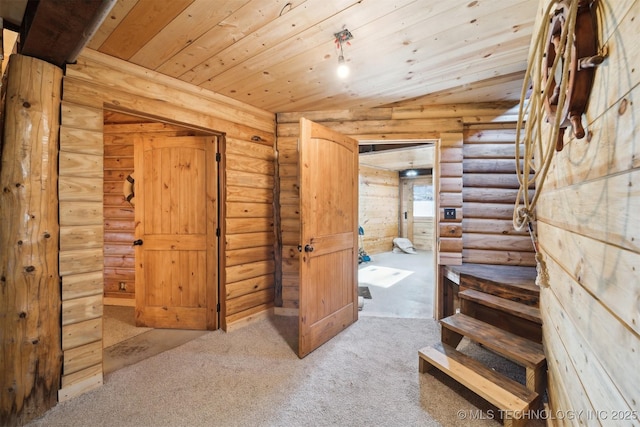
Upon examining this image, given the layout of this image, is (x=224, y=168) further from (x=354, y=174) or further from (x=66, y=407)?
(x=66, y=407)

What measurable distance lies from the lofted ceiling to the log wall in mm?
224

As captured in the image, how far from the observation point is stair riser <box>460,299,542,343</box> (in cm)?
196

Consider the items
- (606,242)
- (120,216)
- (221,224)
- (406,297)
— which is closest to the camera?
(606,242)

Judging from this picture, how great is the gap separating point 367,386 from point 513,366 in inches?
48.0

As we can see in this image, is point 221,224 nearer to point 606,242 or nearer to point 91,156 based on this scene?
point 91,156

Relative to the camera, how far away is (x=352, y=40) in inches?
70.7

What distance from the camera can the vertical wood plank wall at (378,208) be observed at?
7.14 metres

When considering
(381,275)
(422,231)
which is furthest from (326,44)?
(422,231)

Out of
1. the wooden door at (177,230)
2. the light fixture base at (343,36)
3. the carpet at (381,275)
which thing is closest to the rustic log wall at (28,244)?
the wooden door at (177,230)

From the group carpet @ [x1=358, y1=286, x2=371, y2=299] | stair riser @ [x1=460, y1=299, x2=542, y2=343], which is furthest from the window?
stair riser @ [x1=460, y1=299, x2=542, y2=343]

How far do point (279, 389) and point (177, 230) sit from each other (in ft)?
6.18

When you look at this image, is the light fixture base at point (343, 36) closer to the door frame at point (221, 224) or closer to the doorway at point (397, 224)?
the door frame at point (221, 224)

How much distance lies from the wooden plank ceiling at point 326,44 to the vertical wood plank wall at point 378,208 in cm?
460

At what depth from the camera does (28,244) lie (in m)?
1.57
